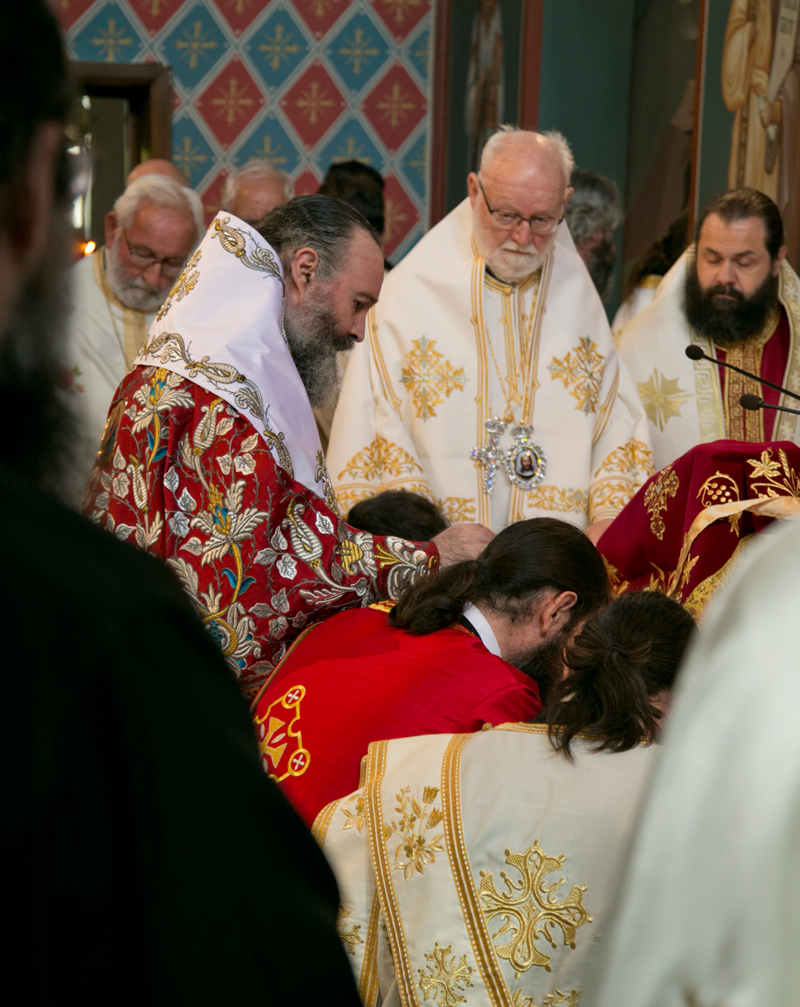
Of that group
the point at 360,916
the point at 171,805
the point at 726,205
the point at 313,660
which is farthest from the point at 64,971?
the point at 726,205

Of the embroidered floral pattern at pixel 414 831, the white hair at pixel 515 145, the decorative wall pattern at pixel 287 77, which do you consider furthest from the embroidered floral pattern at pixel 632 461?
the decorative wall pattern at pixel 287 77

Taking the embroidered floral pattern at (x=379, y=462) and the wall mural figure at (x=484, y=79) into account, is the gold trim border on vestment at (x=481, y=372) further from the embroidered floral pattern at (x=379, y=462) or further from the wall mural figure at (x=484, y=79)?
Result: the wall mural figure at (x=484, y=79)

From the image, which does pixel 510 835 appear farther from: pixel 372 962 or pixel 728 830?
pixel 728 830

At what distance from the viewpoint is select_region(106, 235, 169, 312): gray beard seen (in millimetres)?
4688

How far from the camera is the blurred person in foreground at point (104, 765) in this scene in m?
0.58

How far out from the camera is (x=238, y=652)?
2633 millimetres

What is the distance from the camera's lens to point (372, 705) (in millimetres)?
2221

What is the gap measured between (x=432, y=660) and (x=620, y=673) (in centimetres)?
45

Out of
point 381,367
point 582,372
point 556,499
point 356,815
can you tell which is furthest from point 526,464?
point 356,815

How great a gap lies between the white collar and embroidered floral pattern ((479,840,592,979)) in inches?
30.5

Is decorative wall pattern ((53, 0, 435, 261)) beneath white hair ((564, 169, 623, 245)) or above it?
above

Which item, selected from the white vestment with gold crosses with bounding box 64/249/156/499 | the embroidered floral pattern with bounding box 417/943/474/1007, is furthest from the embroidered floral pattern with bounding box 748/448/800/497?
the white vestment with gold crosses with bounding box 64/249/156/499

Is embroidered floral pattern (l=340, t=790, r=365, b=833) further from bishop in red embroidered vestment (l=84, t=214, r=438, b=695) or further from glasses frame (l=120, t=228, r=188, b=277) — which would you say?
glasses frame (l=120, t=228, r=188, b=277)

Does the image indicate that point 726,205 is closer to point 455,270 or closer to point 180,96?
point 455,270
